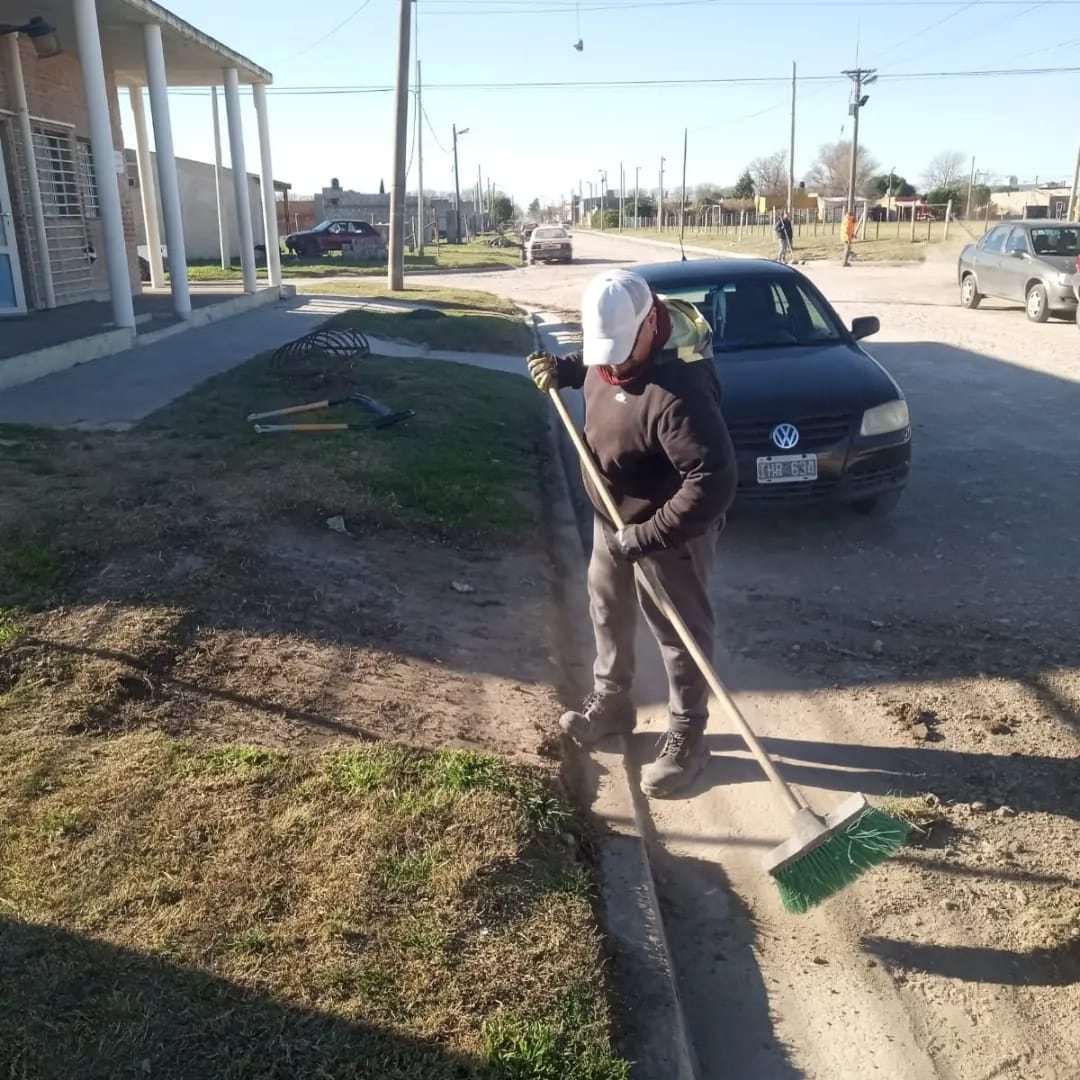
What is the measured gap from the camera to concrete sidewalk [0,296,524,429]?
8.86m

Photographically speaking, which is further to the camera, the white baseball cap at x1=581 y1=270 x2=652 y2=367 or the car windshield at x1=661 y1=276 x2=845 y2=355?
the car windshield at x1=661 y1=276 x2=845 y2=355

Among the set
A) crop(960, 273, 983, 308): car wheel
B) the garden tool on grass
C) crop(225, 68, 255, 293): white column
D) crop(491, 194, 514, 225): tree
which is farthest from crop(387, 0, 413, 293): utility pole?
crop(491, 194, 514, 225): tree

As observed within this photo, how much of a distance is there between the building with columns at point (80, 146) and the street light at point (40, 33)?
2 centimetres

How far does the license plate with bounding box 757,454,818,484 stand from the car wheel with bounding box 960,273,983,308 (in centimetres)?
1611

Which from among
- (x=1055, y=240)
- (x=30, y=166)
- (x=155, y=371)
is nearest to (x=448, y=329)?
(x=155, y=371)

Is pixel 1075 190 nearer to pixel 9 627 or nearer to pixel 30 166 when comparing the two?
pixel 30 166

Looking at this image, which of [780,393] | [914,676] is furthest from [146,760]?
[780,393]

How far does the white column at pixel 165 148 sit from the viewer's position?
14242 mm

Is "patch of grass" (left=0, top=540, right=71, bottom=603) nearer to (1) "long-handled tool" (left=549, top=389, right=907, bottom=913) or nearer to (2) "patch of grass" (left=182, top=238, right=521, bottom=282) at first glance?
(1) "long-handled tool" (left=549, top=389, right=907, bottom=913)

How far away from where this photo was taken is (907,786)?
389 cm

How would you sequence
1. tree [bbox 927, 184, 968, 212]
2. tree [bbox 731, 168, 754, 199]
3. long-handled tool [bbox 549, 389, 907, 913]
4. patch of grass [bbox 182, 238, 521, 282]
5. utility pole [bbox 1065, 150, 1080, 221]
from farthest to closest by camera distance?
tree [bbox 731, 168, 754, 199] < tree [bbox 927, 184, 968, 212] < utility pole [bbox 1065, 150, 1080, 221] < patch of grass [bbox 182, 238, 521, 282] < long-handled tool [bbox 549, 389, 907, 913]

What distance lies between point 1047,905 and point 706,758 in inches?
49.5

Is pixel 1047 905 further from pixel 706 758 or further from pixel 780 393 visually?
pixel 780 393

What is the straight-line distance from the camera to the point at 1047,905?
3217 millimetres
